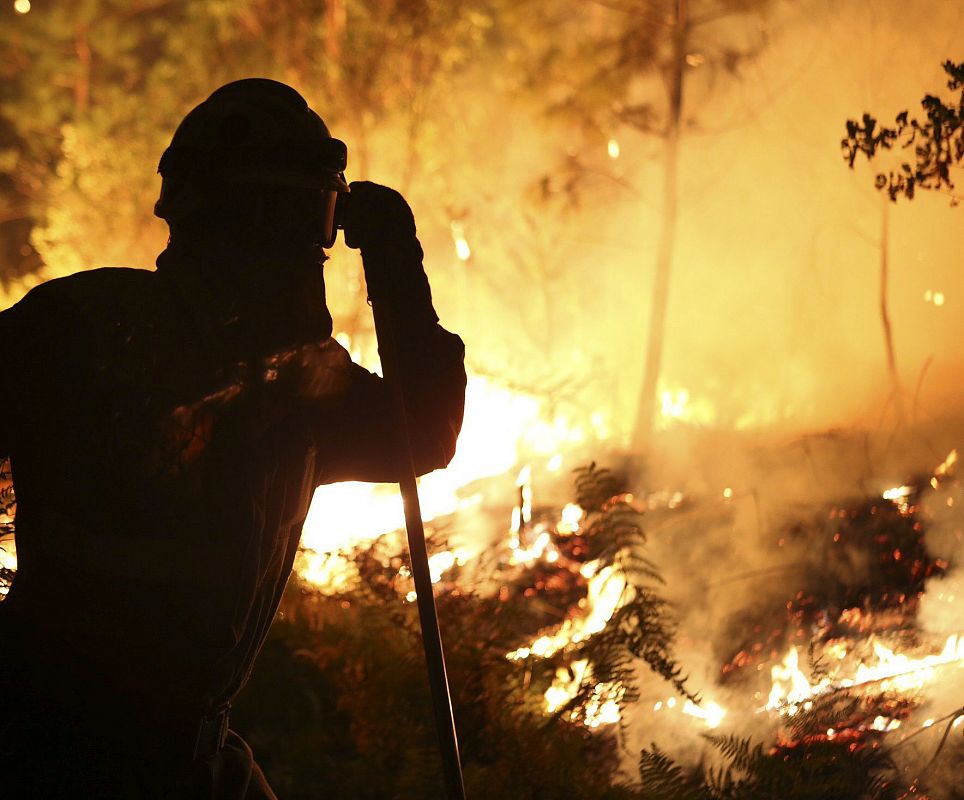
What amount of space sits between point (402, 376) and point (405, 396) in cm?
4

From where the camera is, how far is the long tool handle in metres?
1.72

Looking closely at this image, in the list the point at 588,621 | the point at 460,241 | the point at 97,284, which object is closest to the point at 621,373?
the point at 460,241

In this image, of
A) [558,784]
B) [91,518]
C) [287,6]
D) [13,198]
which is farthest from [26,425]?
[13,198]

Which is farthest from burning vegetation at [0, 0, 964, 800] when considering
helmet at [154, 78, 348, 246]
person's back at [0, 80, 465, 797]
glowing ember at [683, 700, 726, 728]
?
helmet at [154, 78, 348, 246]

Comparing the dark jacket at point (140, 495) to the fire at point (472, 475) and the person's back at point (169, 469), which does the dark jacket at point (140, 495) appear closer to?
the person's back at point (169, 469)

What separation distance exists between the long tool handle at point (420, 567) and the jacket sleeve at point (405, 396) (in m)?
0.03

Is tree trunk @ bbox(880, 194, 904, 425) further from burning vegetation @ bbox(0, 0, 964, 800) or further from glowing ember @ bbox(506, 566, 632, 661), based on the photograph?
glowing ember @ bbox(506, 566, 632, 661)

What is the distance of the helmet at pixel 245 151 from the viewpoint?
1684 mm

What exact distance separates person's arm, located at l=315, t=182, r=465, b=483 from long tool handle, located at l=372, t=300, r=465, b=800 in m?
0.03

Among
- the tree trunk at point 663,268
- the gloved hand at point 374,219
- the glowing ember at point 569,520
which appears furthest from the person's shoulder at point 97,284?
the tree trunk at point 663,268

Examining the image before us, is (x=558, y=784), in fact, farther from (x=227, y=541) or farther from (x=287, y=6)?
(x=287, y=6)

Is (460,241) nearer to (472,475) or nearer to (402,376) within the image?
(472,475)

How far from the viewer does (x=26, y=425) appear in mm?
1529

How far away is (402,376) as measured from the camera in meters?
1.82
